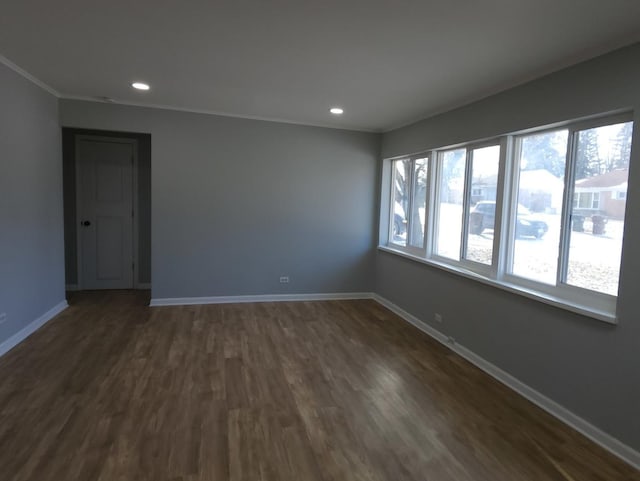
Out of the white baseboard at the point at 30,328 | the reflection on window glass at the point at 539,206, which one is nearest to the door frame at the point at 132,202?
the white baseboard at the point at 30,328

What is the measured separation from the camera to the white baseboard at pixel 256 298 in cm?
493

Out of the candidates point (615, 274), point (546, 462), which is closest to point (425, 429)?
point (546, 462)

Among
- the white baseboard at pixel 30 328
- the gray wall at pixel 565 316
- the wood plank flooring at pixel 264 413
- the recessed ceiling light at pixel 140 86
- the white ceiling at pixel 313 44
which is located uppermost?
the recessed ceiling light at pixel 140 86

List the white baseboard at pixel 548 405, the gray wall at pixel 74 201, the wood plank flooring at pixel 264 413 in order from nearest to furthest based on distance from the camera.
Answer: the wood plank flooring at pixel 264 413, the white baseboard at pixel 548 405, the gray wall at pixel 74 201

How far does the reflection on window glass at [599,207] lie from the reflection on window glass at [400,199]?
8.04 ft

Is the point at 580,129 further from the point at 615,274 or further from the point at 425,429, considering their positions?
the point at 425,429

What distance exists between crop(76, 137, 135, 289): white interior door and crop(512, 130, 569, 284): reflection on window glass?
5.17m

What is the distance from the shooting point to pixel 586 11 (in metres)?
1.98

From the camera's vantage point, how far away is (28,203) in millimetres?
3680

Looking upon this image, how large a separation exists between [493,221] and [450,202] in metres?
0.81

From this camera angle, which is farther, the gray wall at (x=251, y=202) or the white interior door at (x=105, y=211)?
the white interior door at (x=105, y=211)

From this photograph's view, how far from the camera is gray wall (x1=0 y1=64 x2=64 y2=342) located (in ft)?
10.8

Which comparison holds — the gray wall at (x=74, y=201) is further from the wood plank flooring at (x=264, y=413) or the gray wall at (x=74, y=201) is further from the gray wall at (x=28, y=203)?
the wood plank flooring at (x=264, y=413)

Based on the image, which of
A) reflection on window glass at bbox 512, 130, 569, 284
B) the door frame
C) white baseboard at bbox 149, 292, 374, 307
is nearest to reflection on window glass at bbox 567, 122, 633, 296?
reflection on window glass at bbox 512, 130, 569, 284
